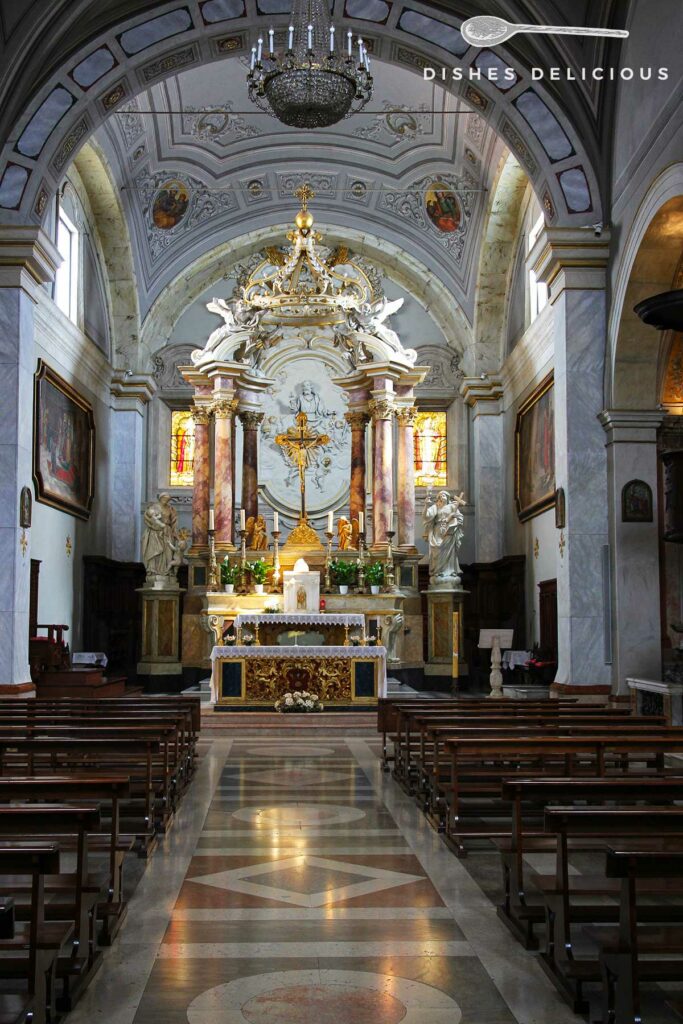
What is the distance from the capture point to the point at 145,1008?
4.20 m

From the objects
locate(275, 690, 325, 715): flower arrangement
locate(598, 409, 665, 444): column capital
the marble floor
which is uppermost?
locate(598, 409, 665, 444): column capital

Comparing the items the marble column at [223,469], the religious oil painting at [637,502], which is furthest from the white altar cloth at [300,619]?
the marble column at [223,469]

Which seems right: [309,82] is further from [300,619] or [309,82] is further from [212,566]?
[212,566]

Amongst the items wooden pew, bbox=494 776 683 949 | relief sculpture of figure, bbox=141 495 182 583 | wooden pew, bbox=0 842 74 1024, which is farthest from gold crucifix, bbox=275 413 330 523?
wooden pew, bbox=0 842 74 1024

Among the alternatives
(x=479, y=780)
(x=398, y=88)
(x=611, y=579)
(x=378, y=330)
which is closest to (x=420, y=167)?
(x=398, y=88)

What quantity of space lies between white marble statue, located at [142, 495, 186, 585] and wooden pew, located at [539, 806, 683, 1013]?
17.4 m

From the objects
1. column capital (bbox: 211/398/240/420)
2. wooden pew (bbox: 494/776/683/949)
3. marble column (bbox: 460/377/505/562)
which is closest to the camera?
wooden pew (bbox: 494/776/683/949)

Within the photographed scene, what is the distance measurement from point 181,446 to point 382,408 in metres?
5.42

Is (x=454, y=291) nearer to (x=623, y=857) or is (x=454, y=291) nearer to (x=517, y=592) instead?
(x=517, y=592)

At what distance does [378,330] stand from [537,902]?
16.8 m

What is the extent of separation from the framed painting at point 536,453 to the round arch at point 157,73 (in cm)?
441

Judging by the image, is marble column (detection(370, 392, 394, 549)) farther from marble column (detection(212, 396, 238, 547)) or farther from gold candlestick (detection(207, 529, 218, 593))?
gold candlestick (detection(207, 529, 218, 593))

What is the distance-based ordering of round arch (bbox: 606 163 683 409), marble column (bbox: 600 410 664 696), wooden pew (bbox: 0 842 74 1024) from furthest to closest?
marble column (bbox: 600 410 664 696), round arch (bbox: 606 163 683 409), wooden pew (bbox: 0 842 74 1024)

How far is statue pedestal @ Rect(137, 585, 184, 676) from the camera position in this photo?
71.4 feet
